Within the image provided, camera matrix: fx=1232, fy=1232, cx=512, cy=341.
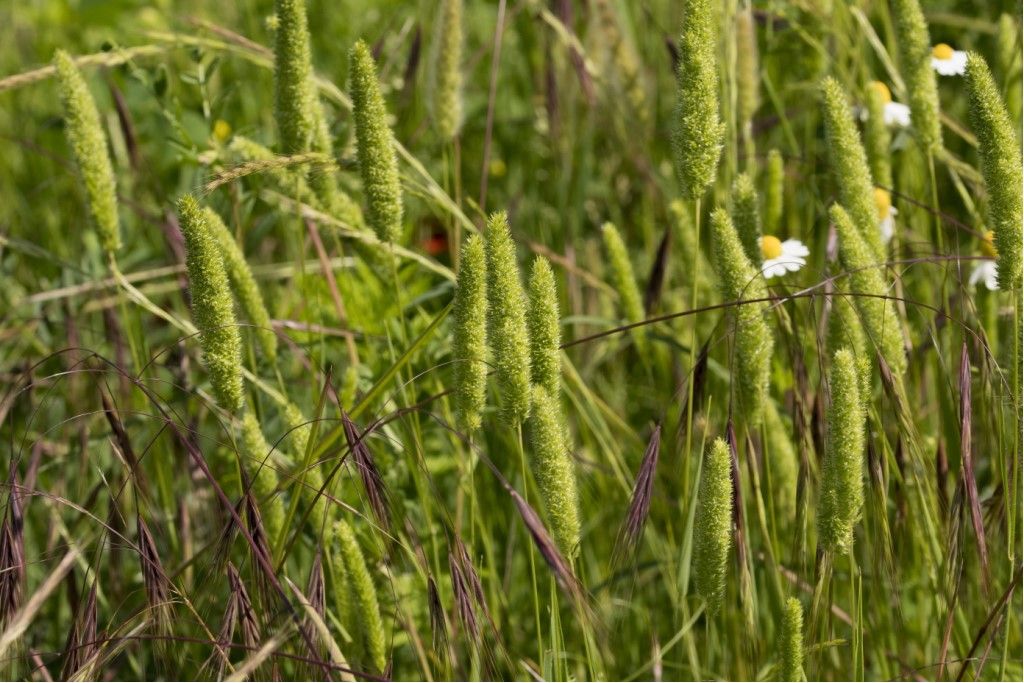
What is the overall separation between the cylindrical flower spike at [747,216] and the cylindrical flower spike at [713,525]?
0.32 meters

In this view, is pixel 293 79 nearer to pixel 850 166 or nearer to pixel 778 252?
pixel 850 166

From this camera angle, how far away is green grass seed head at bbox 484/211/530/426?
109cm

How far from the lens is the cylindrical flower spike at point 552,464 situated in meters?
1.12

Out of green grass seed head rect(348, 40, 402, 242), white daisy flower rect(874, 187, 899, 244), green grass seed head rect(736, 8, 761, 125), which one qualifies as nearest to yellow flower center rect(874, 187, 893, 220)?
white daisy flower rect(874, 187, 899, 244)

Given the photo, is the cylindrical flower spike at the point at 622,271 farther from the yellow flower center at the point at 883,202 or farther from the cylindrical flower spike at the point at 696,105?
the yellow flower center at the point at 883,202

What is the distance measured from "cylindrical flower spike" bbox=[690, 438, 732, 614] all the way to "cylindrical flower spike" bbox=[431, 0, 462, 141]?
2.32ft

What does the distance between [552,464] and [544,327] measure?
0.13m

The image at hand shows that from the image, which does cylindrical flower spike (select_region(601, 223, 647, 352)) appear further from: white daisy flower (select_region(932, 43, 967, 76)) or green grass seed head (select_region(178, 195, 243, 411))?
white daisy flower (select_region(932, 43, 967, 76))

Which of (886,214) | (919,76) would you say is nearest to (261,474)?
(919,76)

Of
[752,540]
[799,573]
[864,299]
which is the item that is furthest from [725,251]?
[752,540]

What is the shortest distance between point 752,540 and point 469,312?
→ 797 millimetres

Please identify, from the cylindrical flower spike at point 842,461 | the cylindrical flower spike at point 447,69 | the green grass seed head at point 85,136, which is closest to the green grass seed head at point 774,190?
the cylindrical flower spike at point 447,69

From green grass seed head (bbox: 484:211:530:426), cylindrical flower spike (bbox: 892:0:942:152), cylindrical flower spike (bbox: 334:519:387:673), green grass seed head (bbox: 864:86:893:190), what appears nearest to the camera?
green grass seed head (bbox: 484:211:530:426)

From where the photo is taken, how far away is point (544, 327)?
1148 millimetres
